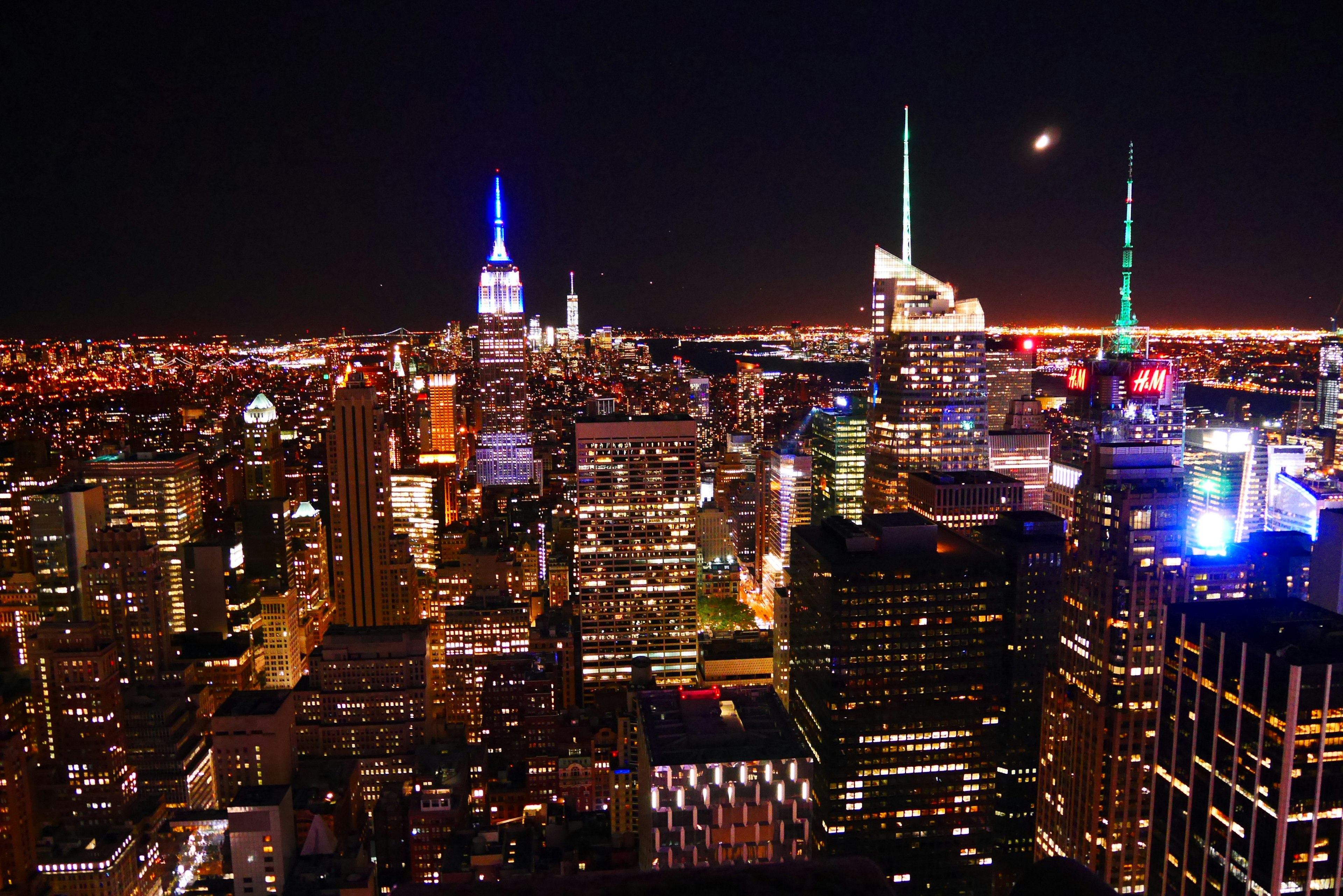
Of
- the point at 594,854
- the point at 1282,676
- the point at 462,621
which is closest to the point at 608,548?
the point at 462,621

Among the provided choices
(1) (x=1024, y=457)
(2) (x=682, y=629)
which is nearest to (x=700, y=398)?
(1) (x=1024, y=457)

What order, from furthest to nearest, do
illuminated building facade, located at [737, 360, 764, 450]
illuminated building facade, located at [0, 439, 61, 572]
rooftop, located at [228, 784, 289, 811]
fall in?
illuminated building facade, located at [737, 360, 764, 450] < illuminated building facade, located at [0, 439, 61, 572] < rooftop, located at [228, 784, 289, 811]

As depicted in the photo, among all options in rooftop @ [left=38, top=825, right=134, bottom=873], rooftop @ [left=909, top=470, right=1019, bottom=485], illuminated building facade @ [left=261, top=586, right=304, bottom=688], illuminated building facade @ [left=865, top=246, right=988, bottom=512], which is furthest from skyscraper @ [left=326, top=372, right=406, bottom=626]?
rooftop @ [left=909, top=470, right=1019, bottom=485]

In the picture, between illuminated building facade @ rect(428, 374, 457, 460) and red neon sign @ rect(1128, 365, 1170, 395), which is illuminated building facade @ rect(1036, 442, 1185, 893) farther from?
illuminated building facade @ rect(428, 374, 457, 460)

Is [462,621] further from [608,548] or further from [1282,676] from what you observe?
[1282,676]

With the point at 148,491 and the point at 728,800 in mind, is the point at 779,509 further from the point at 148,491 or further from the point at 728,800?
the point at 728,800
